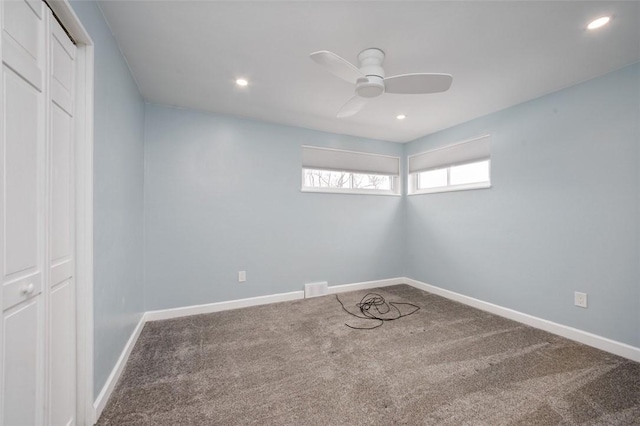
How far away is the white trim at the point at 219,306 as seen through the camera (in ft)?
10.0

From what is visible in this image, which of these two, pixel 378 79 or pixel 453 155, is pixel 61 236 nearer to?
pixel 378 79

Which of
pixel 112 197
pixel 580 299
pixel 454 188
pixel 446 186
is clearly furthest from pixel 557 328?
pixel 112 197

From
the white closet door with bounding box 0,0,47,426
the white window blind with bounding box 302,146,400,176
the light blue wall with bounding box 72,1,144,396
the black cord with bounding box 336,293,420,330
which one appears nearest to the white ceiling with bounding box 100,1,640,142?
the light blue wall with bounding box 72,1,144,396

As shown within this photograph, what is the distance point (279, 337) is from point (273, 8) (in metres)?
2.61

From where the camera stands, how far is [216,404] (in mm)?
1674

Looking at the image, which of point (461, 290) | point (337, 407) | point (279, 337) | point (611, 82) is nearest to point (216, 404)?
point (337, 407)

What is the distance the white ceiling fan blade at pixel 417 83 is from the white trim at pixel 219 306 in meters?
2.79

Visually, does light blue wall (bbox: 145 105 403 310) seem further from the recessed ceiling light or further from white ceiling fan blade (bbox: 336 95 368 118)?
the recessed ceiling light

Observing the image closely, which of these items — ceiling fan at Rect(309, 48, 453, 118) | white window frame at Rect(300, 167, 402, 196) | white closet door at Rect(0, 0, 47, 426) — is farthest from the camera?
white window frame at Rect(300, 167, 402, 196)

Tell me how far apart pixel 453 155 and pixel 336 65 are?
274 centimetres

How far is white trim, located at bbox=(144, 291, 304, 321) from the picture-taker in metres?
3.05

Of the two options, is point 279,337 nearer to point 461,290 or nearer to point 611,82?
point 461,290

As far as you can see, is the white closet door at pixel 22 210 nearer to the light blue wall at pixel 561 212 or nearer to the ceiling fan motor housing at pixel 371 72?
the ceiling fan motor housing at pixel 371 72

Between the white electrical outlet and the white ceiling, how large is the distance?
1.97m
